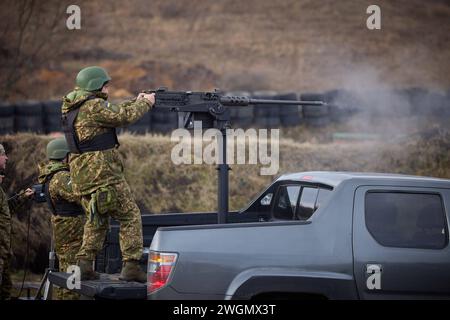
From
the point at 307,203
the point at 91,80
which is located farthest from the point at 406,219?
the point at 91,80

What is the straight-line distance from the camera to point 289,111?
1870 cm

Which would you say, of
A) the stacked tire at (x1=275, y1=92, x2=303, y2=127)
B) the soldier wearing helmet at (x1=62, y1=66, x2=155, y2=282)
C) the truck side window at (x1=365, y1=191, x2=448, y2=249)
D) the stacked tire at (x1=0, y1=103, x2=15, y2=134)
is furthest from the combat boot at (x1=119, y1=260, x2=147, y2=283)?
the stacked tire at (x1=275, y1=92, x2=303, y2=127)

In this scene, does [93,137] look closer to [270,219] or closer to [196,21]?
[270,219]

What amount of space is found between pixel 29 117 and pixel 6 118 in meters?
0.47

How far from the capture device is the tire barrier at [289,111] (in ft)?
53.6

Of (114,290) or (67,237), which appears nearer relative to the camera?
(114,290)

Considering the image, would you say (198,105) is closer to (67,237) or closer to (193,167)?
(67,237)

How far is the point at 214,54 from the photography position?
3070 cm

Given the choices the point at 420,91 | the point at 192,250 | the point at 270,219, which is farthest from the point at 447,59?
the point at 192,250

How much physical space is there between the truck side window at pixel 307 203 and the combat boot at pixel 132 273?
4.87 ft

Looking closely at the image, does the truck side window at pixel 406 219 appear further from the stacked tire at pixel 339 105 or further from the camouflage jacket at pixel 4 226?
the stacked tire at pixel 339 105

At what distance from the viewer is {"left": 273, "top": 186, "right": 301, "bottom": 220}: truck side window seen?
7.32 metres

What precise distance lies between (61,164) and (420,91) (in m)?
14.2

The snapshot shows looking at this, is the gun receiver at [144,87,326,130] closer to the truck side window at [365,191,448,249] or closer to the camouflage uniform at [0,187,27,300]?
the truck side window at [365,191,448,249]
